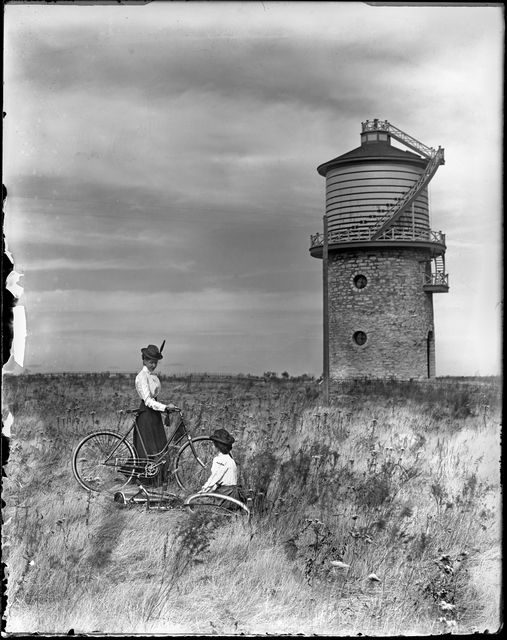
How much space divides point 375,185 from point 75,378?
365 inches

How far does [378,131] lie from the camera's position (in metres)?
20.5

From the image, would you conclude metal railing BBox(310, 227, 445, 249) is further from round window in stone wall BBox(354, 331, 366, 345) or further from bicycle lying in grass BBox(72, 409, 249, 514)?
bicycle lying in grass BBox(72, 409, 249, 514)

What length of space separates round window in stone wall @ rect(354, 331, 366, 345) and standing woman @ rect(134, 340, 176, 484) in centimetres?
1401

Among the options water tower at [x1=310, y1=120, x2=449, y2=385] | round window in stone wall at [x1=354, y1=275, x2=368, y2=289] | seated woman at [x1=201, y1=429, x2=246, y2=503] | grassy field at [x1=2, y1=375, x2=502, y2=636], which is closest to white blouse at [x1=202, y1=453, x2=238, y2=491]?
seated woman at [x1=201, y1=429, x2=246, y2=503]

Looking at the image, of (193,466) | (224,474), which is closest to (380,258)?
(193,466)

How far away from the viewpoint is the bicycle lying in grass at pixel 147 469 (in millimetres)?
6527

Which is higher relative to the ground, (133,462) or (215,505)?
(133,462)

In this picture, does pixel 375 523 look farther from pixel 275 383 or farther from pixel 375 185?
pixel 375 185

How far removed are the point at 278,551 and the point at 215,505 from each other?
733 mm

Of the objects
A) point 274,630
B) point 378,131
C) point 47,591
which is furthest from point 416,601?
point 378,131

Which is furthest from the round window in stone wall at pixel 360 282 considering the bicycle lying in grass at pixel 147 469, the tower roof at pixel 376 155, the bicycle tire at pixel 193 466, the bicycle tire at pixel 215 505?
the bicycle tire at pixel 215 505

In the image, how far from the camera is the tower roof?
19.8m

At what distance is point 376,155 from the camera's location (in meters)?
19.8

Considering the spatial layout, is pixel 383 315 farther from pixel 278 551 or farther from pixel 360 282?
pixel 278 551
